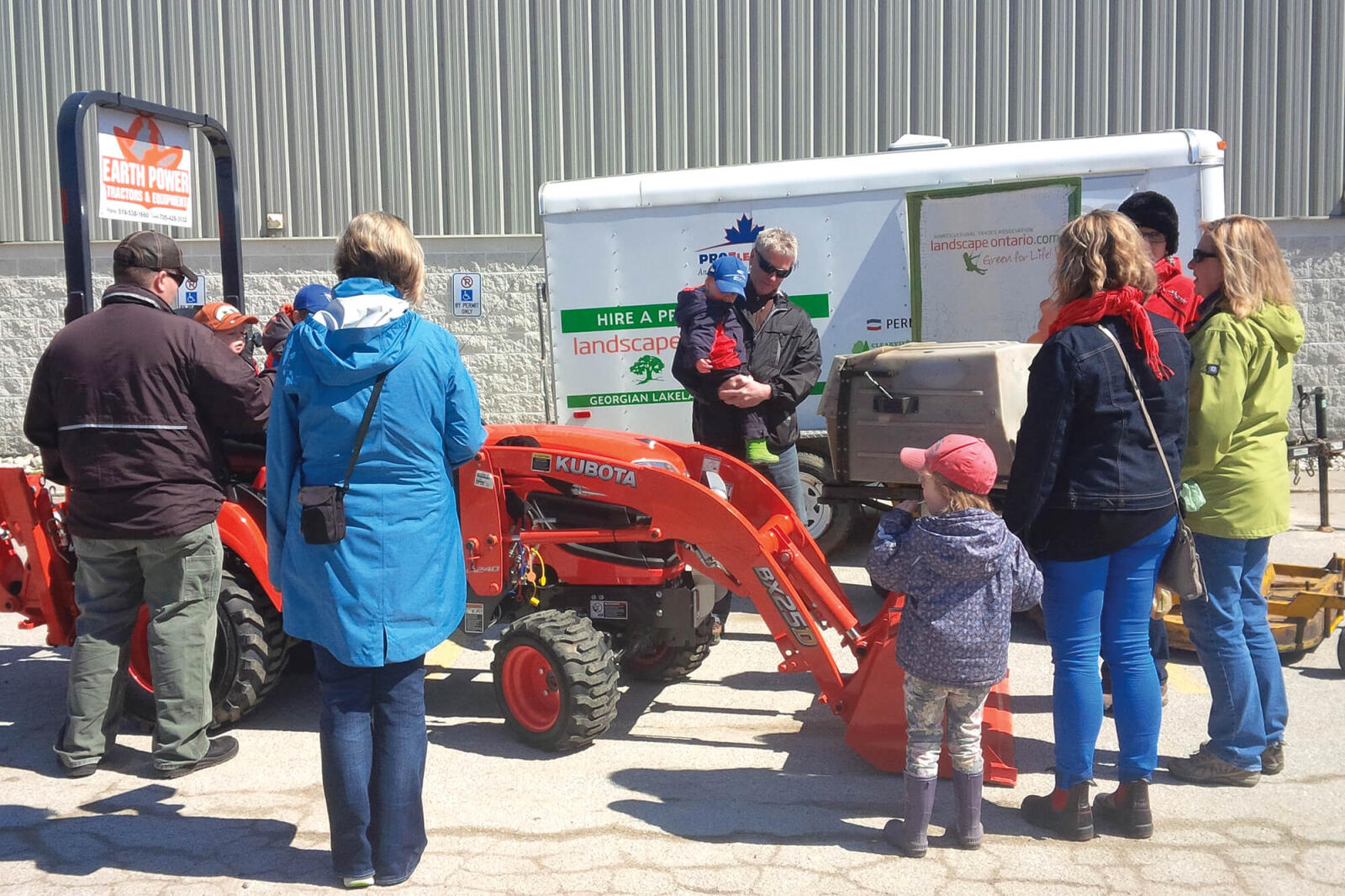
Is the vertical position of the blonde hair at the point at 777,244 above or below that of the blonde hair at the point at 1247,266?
above

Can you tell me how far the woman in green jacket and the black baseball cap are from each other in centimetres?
361

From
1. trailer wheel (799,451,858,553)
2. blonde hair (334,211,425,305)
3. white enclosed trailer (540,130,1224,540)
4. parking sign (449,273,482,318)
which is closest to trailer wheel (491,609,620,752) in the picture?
blonde hair (334,211,425,305)

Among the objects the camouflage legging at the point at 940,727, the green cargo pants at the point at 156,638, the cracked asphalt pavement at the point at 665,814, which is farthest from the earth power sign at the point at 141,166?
the camouflage legging at the point at 940,727

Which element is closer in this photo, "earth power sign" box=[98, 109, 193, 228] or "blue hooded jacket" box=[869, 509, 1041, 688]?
"blue hooded jacket" box=[869, 509, 1041, 688]

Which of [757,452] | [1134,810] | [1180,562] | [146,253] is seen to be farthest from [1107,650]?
[146,253]

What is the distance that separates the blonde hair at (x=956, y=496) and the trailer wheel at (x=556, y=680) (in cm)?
156

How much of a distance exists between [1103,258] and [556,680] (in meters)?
2.39

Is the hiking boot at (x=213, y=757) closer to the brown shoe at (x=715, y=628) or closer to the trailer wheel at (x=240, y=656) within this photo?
the trailer wheel at (x=240, y=656)

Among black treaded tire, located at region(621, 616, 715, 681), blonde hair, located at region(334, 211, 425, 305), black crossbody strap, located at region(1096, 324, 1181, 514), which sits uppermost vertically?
blonde hair, located at region(334, 211, 425, 305)

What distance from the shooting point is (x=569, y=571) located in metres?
4.45

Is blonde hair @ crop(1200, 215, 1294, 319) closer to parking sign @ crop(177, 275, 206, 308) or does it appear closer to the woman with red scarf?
the woman with red scarf

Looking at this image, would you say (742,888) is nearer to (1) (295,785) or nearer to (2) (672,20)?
(1) (295,785)

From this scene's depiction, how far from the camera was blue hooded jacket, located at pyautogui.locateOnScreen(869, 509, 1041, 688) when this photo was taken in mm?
3109

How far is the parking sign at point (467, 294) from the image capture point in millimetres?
11719
